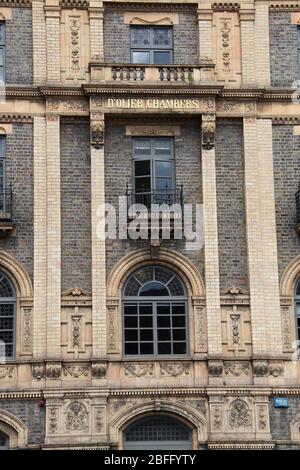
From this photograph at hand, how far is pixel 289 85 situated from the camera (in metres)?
34.9

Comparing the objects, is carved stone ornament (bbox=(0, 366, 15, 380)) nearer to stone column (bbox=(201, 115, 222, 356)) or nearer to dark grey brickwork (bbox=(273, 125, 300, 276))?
stone column (bbox=(201, 115, 222, 356))

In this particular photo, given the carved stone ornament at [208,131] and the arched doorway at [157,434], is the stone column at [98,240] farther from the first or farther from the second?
the carved stone ornament at [208,131]

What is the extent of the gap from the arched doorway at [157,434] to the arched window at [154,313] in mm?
1971

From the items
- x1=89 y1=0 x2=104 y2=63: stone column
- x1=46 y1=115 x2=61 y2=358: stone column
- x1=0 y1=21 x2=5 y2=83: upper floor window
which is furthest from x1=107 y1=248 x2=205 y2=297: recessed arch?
x1=0 y1=21 x2=5 y2=83: upper floor window

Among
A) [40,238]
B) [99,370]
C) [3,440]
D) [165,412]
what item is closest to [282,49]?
[40,238]

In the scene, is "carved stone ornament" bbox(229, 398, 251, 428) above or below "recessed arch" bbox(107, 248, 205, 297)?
below

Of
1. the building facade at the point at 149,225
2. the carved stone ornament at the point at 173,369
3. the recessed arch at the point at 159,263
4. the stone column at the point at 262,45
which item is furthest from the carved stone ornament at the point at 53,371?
the stone column at the point at 262,45

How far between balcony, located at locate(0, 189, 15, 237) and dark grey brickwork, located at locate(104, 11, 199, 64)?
532cm

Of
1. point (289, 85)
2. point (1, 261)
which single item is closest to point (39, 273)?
point (1, 261)

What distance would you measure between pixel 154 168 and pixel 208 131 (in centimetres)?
197

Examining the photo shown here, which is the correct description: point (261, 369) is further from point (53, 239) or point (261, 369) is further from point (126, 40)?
point (126, 40)

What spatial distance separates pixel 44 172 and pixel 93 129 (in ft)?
6.39

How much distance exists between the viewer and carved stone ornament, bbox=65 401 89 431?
104ft

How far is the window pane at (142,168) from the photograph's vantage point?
34156 millimetres
